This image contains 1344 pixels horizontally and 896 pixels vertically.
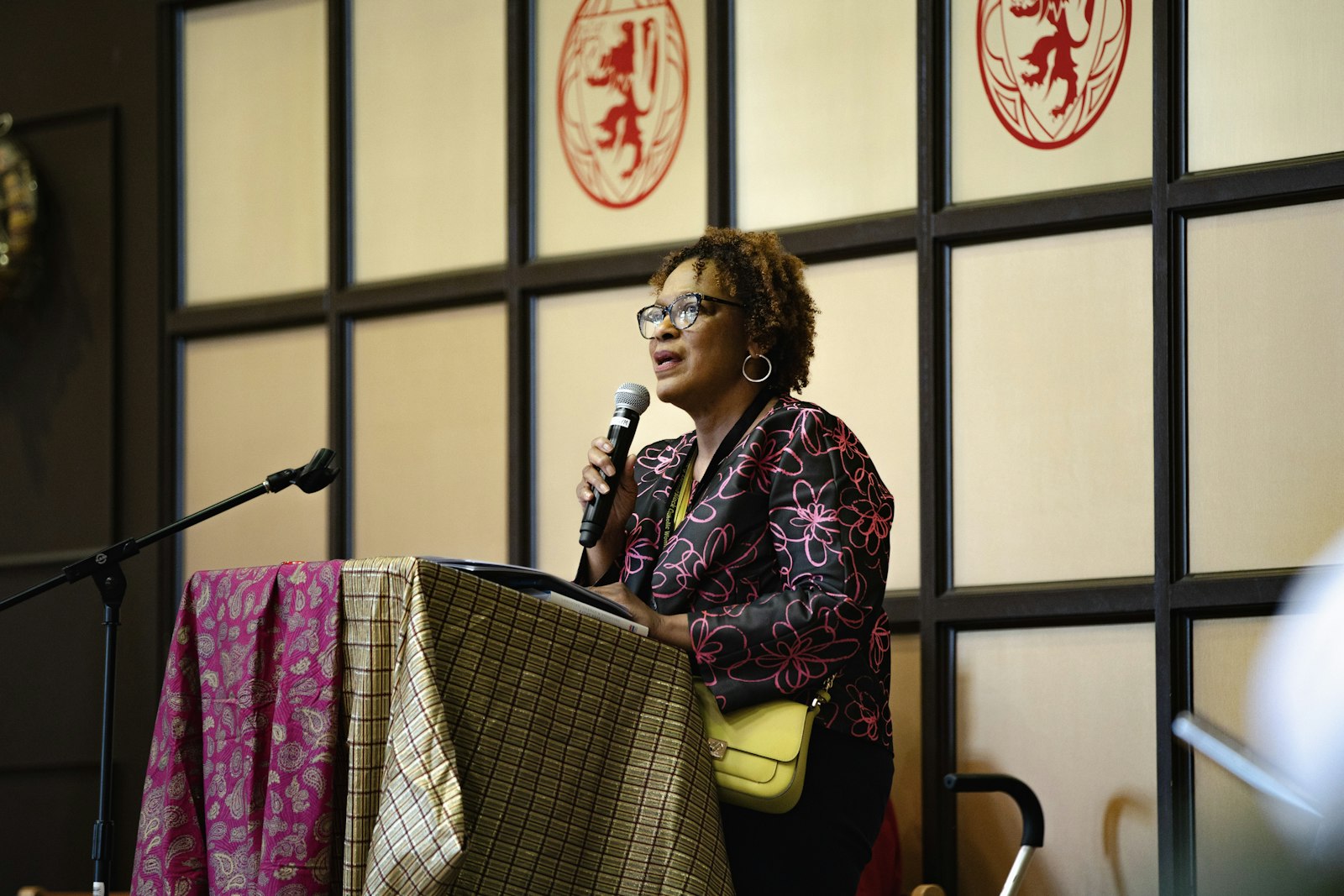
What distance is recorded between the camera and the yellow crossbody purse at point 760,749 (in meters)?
2.10

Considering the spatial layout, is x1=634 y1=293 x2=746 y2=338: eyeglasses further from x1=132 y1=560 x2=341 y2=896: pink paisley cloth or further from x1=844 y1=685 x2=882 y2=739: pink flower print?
x1=132 y1=560 x2=341 y2=896: pink paisley cloth

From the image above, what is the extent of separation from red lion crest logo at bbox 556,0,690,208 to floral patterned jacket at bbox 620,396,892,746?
1.68m

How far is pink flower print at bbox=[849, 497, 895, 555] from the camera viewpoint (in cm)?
230

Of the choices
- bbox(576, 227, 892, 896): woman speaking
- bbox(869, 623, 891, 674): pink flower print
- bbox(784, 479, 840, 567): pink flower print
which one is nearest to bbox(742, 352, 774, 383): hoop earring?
bbox(576, 227, 892, 896): woman speaking

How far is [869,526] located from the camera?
2328mm

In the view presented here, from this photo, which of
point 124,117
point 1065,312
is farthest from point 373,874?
point 124,117

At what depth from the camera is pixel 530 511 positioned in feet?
13.4

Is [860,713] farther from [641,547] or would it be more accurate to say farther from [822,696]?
[641,547]

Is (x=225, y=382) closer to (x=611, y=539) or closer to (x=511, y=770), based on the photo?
(x=611, y=539)

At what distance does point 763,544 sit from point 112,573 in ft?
4.11

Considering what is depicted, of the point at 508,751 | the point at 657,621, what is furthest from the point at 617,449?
the point at 508,751

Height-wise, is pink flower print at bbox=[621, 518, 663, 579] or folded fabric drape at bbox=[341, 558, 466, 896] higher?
pink flower print at bbox=[621, 518, 663, 579]

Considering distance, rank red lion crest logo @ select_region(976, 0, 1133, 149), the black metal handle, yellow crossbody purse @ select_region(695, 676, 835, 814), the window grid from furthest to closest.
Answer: red lion crest logo @ select_region(976, 0, 1133, 149), the window grid, the black metal handle, yellow crossbody purse @ select_region(695, 676, 835, 814)

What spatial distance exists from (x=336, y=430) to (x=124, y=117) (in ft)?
4.32
